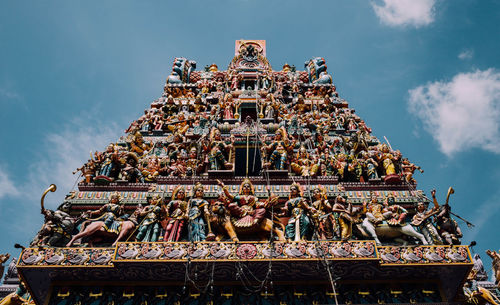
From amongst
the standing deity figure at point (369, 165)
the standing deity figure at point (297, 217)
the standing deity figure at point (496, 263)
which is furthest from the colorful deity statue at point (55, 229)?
the standing deity figure at point (496, 263)

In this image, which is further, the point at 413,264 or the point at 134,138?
the point at 134,138

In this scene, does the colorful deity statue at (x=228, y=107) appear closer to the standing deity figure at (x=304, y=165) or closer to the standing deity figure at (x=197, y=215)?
the standing deity figure at (x=304, y=165)

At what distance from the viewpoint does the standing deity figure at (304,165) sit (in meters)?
12.9

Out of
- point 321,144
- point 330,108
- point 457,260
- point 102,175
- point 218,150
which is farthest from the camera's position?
point 330,108

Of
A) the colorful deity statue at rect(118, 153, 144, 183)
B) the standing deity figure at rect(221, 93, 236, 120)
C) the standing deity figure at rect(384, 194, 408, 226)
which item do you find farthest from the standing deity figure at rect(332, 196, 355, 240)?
the standing deity figure at rect(221, 93, 236, 120)

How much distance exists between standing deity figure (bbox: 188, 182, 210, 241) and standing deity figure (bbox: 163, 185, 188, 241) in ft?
0.63

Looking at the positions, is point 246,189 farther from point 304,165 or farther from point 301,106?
point 301,106

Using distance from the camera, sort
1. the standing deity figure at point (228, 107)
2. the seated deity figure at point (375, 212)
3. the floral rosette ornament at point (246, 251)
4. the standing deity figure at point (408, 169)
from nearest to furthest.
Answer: the floral rosette ornament at point (246, 251) < the seated deity figure at point (375, 212) < the standing deity figure at point (408, 169) < the standing deity figure at point (228, 107)

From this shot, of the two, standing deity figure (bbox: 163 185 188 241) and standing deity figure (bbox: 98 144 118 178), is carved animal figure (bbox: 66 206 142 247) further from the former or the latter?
standing deity figure (bbox: 98 144 118 178)

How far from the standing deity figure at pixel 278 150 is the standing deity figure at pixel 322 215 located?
7.73ft

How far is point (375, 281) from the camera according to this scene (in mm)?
9227

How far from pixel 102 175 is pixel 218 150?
12.0 ft

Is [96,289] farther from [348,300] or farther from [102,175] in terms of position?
[348,300]

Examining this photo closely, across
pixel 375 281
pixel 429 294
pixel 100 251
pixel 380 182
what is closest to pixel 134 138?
pixel 100 251
